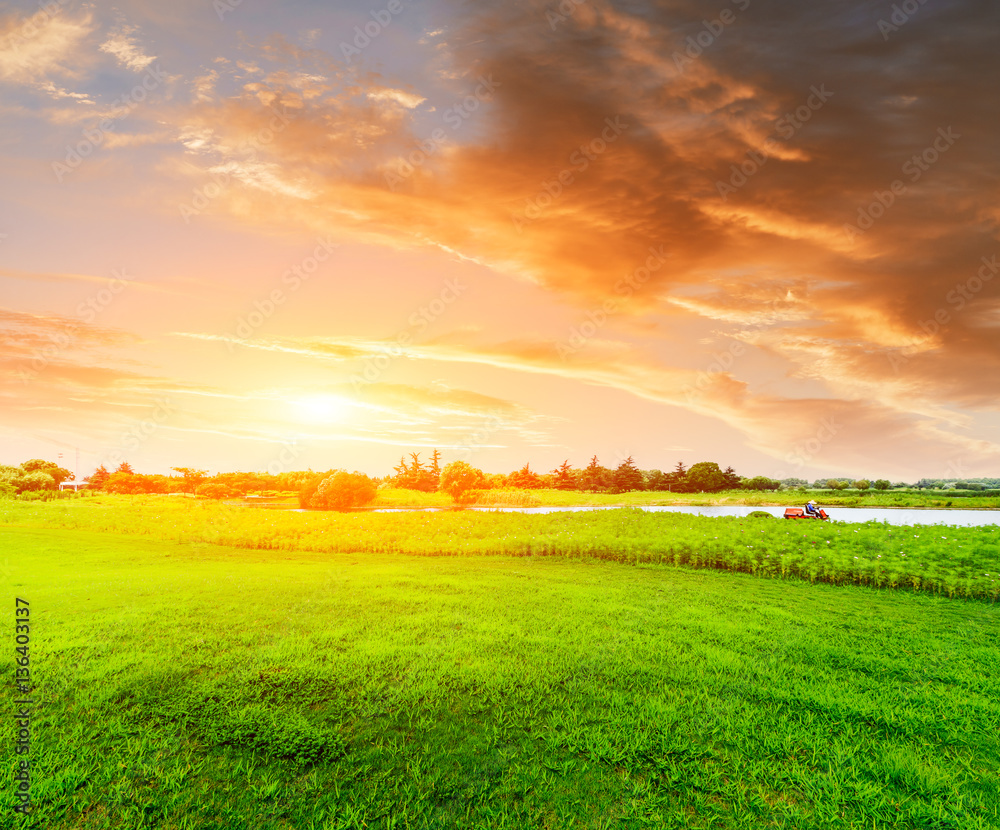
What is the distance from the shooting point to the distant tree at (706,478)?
187 ft

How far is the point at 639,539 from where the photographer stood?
16.2 metres

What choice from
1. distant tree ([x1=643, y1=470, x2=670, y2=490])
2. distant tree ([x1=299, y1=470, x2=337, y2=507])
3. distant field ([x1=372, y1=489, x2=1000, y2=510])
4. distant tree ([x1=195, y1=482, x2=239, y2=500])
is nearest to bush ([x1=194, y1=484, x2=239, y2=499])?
distant tree ([x1=195, y1=482, x2=239, y2=500])

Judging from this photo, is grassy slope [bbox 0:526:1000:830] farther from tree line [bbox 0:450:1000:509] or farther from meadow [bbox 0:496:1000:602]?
tree line [bbox 0:450:1000:509]

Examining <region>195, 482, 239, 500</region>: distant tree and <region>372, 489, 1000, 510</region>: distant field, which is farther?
<region>195, 482, 239, 500</region>: distant tree

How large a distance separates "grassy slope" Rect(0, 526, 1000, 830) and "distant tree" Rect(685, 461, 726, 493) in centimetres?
4944

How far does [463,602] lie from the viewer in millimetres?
9336

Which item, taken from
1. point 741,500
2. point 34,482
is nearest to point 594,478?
point 741,500

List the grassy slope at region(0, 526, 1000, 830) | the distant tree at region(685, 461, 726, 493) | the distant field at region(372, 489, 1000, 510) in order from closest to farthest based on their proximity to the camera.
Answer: the grassy slope at region(0, 526, 1000, 830)
the distant field at region(372, 489, 1000, 510)
the distant tree at region(685, 461, 726, 493)

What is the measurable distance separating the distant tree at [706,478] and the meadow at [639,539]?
38570 mm

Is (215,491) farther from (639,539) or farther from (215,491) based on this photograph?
(639,539)

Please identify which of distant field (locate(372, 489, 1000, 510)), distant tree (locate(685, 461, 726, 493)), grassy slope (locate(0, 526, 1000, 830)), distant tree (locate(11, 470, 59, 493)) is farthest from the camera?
distant tree (locate(685, 461, 726, 493))

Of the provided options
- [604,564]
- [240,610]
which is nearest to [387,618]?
[240,610]

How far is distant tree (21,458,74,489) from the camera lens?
3891cm

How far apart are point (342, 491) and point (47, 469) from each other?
89.4ft
